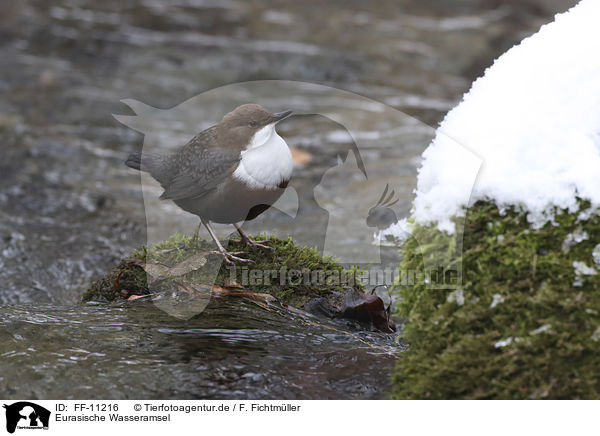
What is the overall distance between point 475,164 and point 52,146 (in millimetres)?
5659

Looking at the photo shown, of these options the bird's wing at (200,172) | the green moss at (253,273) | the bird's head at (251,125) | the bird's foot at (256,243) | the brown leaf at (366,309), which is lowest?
the brown leaf at (366,309)

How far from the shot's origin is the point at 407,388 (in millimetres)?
2168

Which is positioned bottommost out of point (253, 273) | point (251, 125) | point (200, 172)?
point (253, 273)

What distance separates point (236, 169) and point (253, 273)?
A: 1.62 feet

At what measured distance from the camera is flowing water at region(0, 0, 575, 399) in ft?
7.76

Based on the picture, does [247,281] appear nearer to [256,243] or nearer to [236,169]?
[256,243]

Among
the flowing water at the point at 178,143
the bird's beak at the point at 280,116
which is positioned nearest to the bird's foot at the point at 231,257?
the flowing water at the point at 178,143

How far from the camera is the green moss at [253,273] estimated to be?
9.73 feet

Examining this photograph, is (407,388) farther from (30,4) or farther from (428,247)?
(30,4)

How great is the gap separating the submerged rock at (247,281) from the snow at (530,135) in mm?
836

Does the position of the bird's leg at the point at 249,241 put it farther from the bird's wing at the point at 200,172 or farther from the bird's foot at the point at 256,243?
the bird's wing at the point at 200,172

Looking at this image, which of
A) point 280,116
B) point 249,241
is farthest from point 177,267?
point 280,116

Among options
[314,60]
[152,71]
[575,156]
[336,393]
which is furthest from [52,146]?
[575,156]

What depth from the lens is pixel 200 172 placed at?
2.97m
